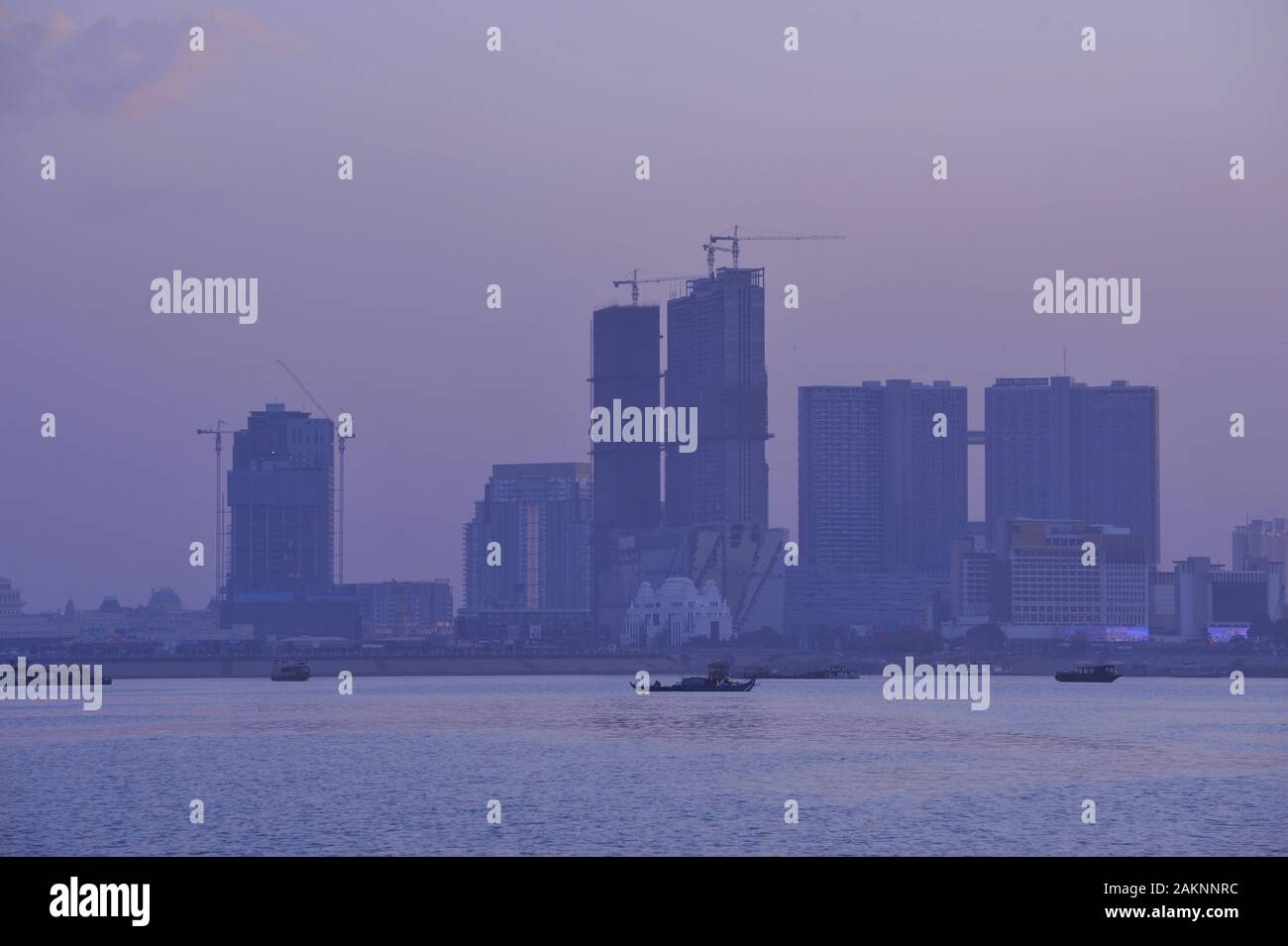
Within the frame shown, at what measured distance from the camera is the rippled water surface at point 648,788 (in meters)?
72.0

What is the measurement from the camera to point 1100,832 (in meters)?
74.8

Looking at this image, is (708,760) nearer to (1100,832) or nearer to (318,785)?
(318,785)

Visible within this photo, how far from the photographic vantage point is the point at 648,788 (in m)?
94.8

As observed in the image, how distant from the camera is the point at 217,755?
124 metres

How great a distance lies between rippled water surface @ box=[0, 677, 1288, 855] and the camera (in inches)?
2835

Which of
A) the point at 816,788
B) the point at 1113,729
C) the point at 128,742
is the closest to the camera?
the point at 816,788
